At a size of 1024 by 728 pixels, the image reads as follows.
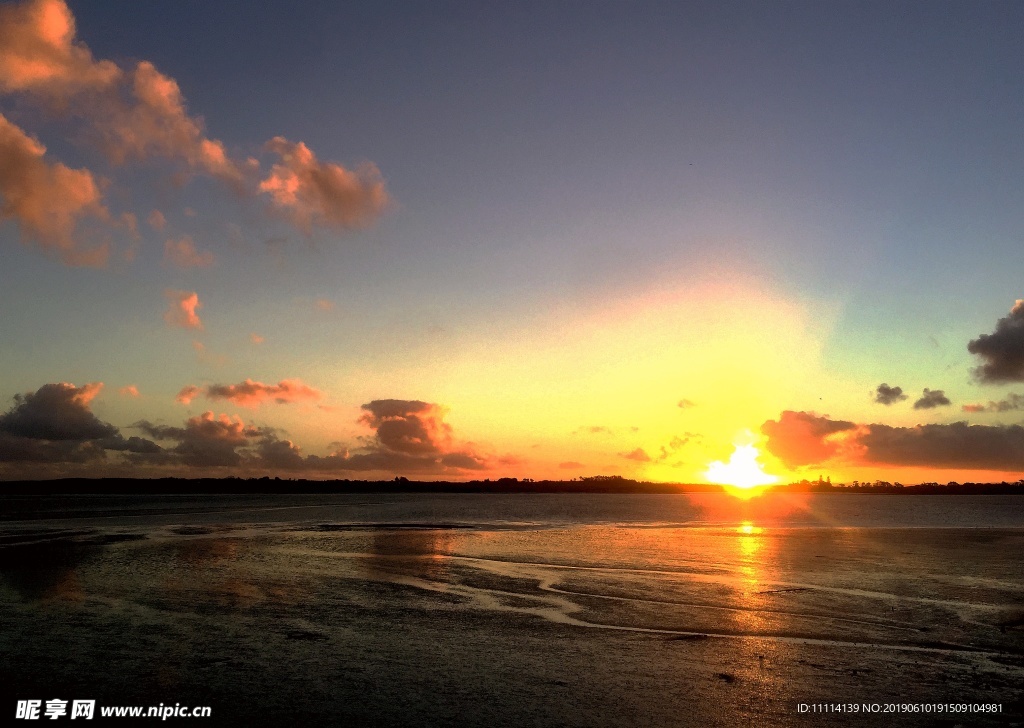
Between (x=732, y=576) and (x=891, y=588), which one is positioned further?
(x=732, y=576)

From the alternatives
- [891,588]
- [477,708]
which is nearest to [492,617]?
[477,708]

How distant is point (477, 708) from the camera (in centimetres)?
1266

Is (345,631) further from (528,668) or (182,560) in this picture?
(182,560)

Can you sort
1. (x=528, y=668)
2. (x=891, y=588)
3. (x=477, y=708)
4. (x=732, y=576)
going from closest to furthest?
(x=477, y=708)
(x=528, y=668)
(x=891, y=588)
(x=732, y=576)

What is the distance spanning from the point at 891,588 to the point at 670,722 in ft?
64.4

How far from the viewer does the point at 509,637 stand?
18203 millimetres

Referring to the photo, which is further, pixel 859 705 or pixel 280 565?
pixel 280 565

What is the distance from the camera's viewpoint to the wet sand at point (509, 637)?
13039 millimetres

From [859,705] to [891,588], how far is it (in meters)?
16.8

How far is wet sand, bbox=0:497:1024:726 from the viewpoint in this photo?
1304 centimetres

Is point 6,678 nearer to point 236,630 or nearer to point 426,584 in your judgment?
point 236,630

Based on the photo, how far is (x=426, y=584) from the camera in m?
27.3

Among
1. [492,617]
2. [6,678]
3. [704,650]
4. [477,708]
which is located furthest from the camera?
[492,617]

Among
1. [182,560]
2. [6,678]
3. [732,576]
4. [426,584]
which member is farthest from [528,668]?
[182,560]
